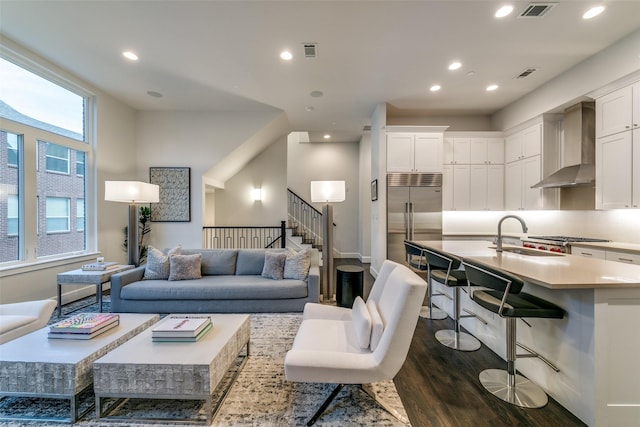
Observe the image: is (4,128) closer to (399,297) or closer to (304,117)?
(304,117)

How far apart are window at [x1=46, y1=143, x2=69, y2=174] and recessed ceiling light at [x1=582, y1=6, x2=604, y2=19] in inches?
265

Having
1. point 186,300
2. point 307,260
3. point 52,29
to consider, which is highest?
point 52,29

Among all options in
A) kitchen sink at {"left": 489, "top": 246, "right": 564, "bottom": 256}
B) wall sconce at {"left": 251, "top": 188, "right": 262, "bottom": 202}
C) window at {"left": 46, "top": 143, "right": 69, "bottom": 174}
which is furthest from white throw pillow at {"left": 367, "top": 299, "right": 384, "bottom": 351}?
wall sconce at {"left": 251, "top": 188, "right": 262, "bottom": 202}

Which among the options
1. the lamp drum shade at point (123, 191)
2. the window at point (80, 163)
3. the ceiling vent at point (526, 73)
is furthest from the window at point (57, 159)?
the ceiling vent at point (526, 73)

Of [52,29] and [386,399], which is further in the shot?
[52,29]

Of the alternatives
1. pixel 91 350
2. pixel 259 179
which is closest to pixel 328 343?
pixel 91 350

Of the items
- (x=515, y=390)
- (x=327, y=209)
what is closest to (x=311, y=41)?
(x=327, y=209)

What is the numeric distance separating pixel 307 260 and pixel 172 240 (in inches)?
134

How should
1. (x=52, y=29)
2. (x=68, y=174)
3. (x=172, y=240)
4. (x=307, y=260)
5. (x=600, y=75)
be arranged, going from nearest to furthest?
(x=52, y=29) → (x=600, y=75) → (x=307, y=260) → (x=68, y=174) → (x=172, y=240)

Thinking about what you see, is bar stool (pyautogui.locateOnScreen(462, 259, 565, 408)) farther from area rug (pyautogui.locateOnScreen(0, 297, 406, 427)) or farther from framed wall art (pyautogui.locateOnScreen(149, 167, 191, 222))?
framed wall art (pyautogui.locateOnScreen(149, 167, 191, 222))

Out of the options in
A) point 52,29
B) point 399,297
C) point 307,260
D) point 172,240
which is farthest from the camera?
point 172,240

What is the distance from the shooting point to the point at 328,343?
1864mm

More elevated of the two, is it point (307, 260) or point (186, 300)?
point (307, 260)

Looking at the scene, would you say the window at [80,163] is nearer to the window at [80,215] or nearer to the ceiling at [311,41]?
the window at [80,215]
